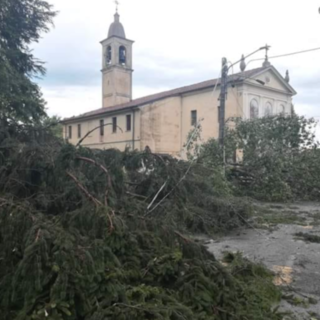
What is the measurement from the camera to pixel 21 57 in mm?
9609

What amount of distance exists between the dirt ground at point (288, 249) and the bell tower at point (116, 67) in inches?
887

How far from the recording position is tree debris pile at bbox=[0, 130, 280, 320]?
211cm

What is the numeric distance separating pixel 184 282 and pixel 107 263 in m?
0.67

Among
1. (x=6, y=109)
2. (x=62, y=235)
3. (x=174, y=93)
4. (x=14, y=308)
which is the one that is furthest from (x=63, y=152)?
(x=174, y=93)

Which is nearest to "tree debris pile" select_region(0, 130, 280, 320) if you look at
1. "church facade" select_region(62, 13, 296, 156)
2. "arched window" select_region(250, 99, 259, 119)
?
"church facade" select_region(62, 13, 296, 156)

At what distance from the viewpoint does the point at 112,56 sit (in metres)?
29.2

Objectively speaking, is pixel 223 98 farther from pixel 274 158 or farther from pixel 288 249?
pixel 288 249

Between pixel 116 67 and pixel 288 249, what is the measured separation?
26209mm

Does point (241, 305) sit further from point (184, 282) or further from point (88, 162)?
point (88, 162)

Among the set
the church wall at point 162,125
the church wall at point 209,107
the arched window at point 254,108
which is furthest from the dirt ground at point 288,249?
the church wall at point 162,125

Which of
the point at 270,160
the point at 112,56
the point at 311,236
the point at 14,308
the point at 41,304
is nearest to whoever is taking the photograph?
the point at 41,304

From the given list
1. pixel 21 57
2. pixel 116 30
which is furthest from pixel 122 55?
pixel 21 57

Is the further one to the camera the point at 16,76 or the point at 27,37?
the point at 27,37

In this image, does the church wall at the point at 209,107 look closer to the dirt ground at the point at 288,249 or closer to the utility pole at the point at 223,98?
the utility pole at the point at 223,98
